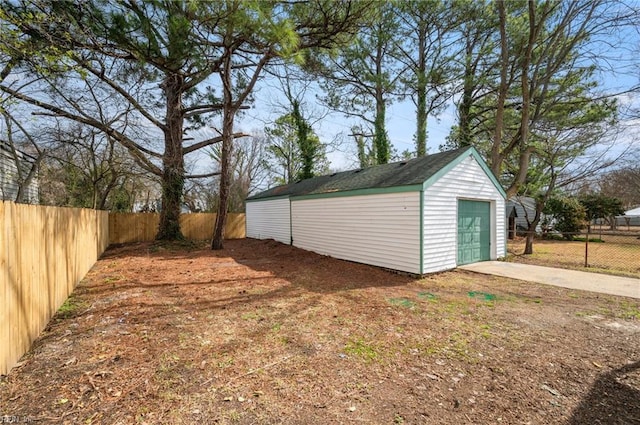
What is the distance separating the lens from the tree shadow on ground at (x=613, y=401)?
225 cm

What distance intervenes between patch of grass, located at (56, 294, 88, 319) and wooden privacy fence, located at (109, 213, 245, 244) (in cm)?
1081

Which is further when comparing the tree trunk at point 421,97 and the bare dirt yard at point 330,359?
the tree trunk at point 421,97

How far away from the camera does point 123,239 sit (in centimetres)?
1456

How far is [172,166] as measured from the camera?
12.7m

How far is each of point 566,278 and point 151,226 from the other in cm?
1699

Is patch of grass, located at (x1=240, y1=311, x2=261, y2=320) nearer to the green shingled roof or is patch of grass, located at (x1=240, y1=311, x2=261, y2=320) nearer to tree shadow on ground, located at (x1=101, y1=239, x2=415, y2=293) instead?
tree shadow on ground, located at (x1=101, y1=239, x2=415, y2=293)

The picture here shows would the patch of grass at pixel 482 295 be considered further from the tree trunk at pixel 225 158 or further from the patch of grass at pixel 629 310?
the tree trunk at pixel 225 158

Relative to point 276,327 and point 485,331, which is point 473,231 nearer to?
point 485,331

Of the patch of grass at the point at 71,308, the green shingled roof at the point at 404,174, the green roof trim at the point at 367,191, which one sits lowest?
the patch of grass at the point at 71,308

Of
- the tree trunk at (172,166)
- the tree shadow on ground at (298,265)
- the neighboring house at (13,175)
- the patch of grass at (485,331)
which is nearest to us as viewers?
the patch of grass at (485,331)

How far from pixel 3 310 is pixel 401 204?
270 inches

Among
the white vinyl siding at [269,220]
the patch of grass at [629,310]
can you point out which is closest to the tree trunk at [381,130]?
the white vinyl siding at [269,220]

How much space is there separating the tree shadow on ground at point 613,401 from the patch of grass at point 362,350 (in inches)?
65.0

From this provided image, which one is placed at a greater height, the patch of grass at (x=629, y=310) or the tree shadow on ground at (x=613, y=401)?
the tree shadow on ground at (x=613, y=401)
